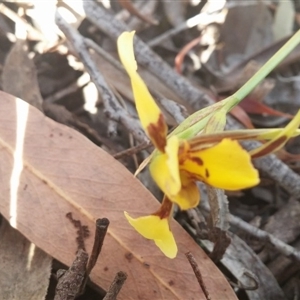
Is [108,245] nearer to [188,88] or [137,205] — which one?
[137,205]

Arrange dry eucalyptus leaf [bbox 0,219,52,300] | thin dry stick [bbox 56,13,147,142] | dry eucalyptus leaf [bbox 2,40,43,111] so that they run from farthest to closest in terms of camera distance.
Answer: dry eucalyptus leaf [bbox 2,40,43,111] < thin dry stick [bbox 56,13,147,142] < dry eucalyptus leaf [bbox 0,219,52,300]

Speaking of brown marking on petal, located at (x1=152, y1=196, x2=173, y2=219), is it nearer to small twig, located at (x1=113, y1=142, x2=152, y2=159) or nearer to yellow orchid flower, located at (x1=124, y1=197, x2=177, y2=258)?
yellow orchid flower, located at (x1=124, y1=197, x2=177, y2=258)

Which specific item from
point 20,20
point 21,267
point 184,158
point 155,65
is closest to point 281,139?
point 184,158

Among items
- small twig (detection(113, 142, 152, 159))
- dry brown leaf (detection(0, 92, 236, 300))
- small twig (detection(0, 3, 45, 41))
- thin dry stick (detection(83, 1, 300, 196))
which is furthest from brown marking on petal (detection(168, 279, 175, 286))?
small twig (detection(0, 3, 45, 41))

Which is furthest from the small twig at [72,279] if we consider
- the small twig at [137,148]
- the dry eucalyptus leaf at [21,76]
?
the dry eucalyptus leaf at [21,76]

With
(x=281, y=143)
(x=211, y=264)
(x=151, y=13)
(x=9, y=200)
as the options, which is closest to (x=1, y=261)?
(x=9, y=200)

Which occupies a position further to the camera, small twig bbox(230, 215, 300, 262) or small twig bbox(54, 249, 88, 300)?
small twig bbox(230, 215, 300, 262)
